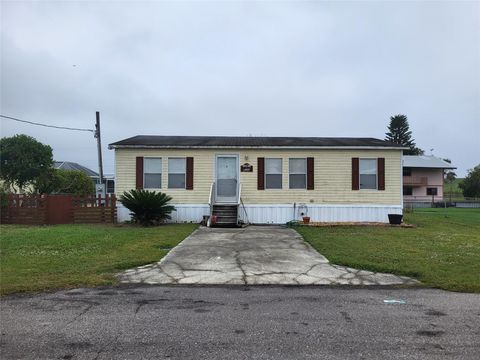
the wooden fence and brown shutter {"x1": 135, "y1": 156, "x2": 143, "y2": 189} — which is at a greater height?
brown shutter {"x1": 135, "y1": 156, "x2": 143, "y2": 189}

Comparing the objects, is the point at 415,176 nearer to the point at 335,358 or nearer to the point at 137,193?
the point at 137,193

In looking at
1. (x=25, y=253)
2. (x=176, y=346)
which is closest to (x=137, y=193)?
(x=25, y=253)

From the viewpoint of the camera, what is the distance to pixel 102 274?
7539mm

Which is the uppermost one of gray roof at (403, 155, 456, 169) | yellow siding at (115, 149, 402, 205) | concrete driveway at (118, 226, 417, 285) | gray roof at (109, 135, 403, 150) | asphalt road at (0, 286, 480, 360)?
gray roof at (403, 155, 456, 169)

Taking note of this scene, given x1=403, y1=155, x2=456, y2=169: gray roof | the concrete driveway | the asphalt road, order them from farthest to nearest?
x1=403, y1=155, x2=456, y2=169: gray roof, the concrete driveway, the asphalt road

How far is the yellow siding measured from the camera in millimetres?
17641

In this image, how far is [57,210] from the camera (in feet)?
57.8

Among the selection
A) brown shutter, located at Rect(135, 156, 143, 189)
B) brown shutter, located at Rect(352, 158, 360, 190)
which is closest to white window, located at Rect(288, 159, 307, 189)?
brown shutter, located at Rect(352, 158, 360, 190)

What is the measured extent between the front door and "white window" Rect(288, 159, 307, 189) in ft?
7.30

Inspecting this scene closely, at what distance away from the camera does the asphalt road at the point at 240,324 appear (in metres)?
4.10

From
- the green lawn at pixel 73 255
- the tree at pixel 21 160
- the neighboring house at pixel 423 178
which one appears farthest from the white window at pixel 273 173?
the neighboring house at pixel 423 178

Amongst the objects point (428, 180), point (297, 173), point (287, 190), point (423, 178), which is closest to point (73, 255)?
point (287, 190)

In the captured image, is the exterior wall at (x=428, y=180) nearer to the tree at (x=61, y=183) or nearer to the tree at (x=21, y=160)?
the tree at (x=61, y=183)

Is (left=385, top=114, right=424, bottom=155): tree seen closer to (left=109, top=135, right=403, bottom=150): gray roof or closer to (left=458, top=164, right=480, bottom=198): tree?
(left=458, top=164, right=480, bottom=198): tree
